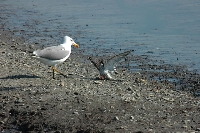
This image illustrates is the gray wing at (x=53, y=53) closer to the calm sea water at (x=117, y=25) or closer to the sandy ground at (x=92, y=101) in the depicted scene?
the sandy ground at (x=92, y=101)

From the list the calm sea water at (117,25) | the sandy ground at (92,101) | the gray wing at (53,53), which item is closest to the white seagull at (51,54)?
the gray wing at (53,53)

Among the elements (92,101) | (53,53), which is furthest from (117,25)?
(92,101)

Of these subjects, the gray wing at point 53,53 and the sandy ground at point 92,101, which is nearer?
the sandy ground at point 92,101

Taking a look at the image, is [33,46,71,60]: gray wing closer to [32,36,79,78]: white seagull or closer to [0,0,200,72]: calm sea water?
[32,36,79,78]: white seagull

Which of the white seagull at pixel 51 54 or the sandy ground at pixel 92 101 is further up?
the white seagull at pixel 51 54

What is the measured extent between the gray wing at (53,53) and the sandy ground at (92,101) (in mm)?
625

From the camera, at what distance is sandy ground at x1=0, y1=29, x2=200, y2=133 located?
10664 millimetres

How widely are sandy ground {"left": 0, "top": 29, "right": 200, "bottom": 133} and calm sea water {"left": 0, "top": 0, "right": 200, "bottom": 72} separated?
9.30 feet

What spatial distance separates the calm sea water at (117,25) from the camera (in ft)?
62.9

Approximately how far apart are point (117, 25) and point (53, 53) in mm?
9684

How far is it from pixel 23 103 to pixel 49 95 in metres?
0.74

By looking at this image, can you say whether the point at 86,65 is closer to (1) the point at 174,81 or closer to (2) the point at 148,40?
(1) the point at 174,81

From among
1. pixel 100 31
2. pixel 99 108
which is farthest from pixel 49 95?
pixel 100 31

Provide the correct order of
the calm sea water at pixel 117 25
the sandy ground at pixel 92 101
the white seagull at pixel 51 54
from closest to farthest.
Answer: the sandy ground at pixel 92 101
the white seagull at pixel 51 54
the calm sea water at pixel 117 25
